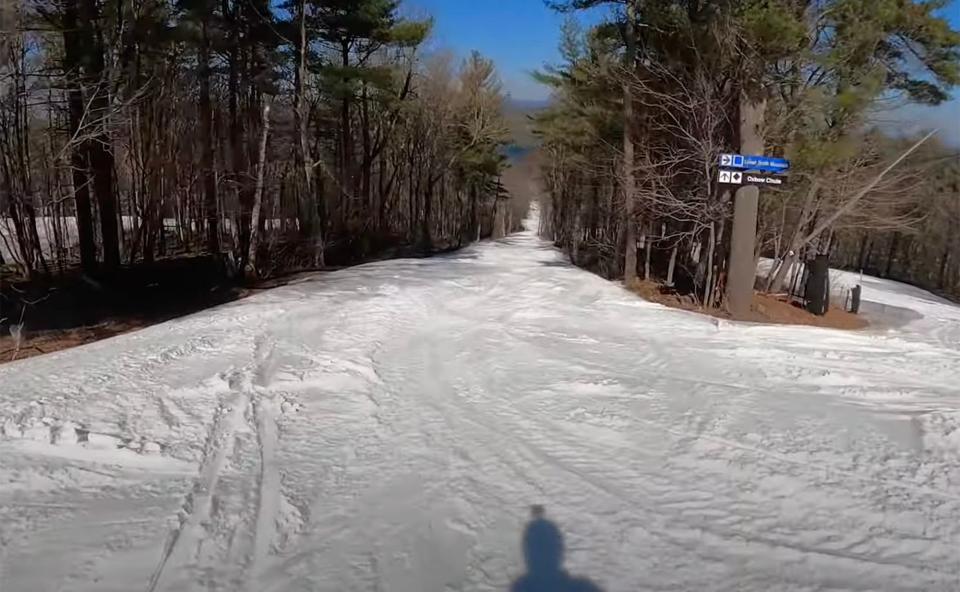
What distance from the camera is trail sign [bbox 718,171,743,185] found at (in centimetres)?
989

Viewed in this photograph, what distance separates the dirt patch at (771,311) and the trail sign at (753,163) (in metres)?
2.57

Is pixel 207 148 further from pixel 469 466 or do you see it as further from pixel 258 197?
pixel 469 466

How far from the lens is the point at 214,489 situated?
3607 mm

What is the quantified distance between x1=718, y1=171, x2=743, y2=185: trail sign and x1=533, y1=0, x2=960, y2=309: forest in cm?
105

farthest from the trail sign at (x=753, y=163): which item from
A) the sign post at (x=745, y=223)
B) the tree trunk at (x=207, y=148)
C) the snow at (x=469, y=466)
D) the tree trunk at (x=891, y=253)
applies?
the tree trunk at (x=891, y=253)

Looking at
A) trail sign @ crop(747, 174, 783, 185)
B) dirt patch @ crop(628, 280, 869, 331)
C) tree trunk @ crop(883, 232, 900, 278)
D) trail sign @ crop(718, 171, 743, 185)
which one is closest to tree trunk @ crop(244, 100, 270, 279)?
dirt patch @ crop(628, 280, 869, 331)

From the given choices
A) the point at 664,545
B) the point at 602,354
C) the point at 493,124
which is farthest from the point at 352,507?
the point at 493,124

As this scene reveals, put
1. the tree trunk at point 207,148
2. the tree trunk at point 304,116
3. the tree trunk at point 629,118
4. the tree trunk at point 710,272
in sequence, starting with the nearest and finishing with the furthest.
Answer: the tree trunk at point 710,272 < the tree trunk at point 629,118 < the tree trunk at point 207,148 < the tree trunk at point 304,116

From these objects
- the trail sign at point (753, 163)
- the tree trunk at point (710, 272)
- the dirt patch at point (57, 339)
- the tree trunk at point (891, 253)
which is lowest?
the tree trunk at point (891, 253)

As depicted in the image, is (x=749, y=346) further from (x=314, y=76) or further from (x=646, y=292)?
(x=314, y=76)

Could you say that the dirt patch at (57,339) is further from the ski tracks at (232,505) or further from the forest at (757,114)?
the forest at (757,114)

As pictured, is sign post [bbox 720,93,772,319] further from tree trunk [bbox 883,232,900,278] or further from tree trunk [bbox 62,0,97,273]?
tree trunk [bbox 883,232,900,278]

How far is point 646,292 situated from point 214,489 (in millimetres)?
11294

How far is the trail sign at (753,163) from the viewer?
9.81m
